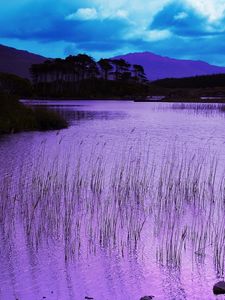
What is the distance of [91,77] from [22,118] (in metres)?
78.8

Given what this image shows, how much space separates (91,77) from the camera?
103812 millimetres

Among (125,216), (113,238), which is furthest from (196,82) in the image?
(113,238)

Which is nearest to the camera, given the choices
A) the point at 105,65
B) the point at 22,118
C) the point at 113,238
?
the point at 113,238

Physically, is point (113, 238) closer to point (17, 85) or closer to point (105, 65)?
point (17, 85)

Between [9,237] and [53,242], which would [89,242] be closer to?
[53,242]

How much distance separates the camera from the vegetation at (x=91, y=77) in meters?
93.8

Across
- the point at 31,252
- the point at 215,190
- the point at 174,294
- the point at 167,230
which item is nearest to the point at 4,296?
the point at 31,252

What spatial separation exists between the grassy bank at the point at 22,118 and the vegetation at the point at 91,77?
6108cm

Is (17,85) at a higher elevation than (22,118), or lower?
higher

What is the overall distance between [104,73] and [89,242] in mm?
100951

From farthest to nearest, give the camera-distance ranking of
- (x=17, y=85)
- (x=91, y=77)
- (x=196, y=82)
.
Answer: (x=196, y=82)
(x=91, y=77)
(x=17, y=85)

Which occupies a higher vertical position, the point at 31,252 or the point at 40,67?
the point at 40,67

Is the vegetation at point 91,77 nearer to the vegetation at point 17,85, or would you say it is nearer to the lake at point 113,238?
the vegetation at point 17,85

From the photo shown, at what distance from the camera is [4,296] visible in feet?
19.9
